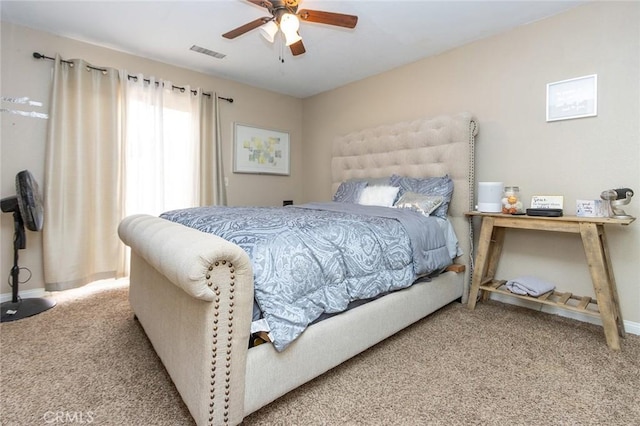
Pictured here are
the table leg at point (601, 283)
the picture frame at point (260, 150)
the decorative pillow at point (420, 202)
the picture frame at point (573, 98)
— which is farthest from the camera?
the picture frame at point (260, 150)

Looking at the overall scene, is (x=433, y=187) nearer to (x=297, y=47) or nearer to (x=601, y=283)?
(x=601, y=283)

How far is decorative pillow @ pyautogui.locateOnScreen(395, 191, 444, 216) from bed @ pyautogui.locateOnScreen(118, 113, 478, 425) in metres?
0.57

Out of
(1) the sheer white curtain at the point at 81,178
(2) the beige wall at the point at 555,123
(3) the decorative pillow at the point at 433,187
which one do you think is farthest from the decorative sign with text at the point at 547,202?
(1) the sheer white curtain at the point at 81,178

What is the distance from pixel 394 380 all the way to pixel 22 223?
316 centimetres

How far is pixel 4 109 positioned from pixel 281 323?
3.25 meters

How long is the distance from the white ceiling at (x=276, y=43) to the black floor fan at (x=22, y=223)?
1.40 m

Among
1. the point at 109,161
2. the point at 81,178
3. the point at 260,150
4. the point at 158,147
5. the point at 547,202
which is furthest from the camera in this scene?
the point at 260,150

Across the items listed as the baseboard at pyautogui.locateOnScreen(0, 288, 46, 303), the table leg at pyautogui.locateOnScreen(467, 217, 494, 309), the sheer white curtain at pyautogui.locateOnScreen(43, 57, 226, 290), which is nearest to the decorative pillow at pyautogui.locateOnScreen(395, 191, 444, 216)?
the table leg at pyautogui.locateOnScreen(467, 217, 494, 309)

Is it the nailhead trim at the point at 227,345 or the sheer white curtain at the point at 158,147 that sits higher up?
the sheer white curtain at the point at 158,147

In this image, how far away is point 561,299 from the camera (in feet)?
7.12

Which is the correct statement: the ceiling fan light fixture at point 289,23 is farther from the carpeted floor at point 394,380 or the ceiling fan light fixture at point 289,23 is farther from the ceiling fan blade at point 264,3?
the carpeted floor at point 394,380

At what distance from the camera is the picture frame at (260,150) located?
13.4 ft

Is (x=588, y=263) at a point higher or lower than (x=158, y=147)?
lower

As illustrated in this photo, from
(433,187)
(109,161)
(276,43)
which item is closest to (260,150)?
(276,43)
